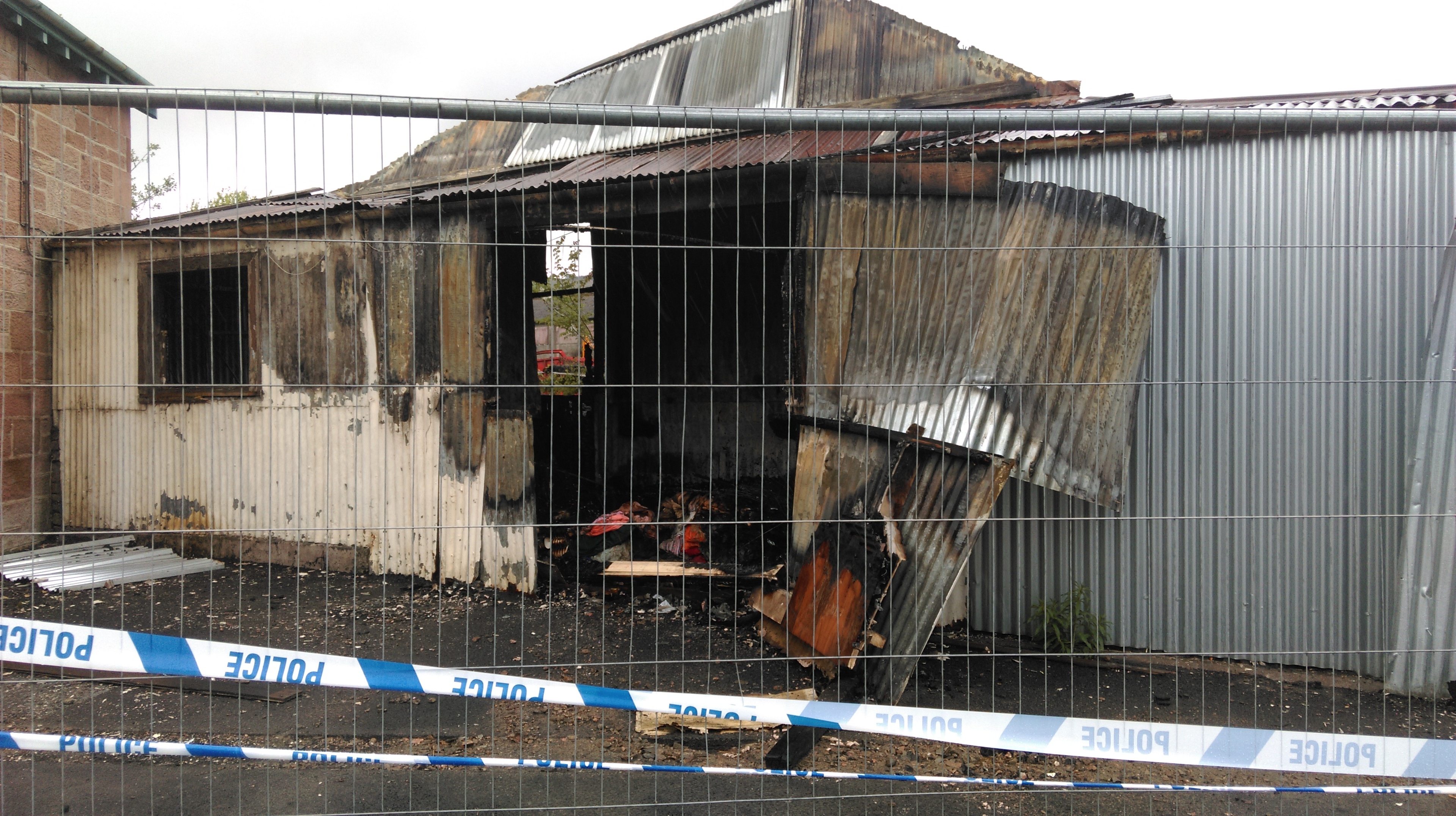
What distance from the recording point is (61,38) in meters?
9.11

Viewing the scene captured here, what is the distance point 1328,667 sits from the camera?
4.80 meters

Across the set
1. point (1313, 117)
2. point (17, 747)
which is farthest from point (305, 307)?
point (1313, 117)

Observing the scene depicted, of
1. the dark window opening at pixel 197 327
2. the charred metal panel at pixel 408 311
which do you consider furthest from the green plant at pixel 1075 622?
the dark window opening at pixel 197 327

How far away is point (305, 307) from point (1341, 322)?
9.15m

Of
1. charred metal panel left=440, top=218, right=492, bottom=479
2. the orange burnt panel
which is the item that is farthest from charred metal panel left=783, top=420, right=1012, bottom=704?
charred metal panel left=440, top=218, right=492, bottom=479

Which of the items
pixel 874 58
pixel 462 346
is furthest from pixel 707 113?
pixel 874 58

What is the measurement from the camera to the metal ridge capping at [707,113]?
2.98 meters

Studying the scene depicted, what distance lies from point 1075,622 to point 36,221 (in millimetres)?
11740

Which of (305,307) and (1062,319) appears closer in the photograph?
(1062,319)

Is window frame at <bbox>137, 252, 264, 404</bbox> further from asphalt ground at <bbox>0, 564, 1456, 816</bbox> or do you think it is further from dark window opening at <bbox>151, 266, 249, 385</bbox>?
asphalt ground at <bbox>0, 564, 1456, 816</bbox>

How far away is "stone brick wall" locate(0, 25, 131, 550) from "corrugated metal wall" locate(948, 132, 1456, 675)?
10.8m

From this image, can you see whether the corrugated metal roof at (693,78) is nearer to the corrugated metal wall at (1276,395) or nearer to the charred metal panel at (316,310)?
the charred metal panel at (316,310)

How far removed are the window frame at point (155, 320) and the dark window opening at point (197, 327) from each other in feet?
0.38

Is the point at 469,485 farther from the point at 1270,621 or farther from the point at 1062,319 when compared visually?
Answer: the point at 1270,621
